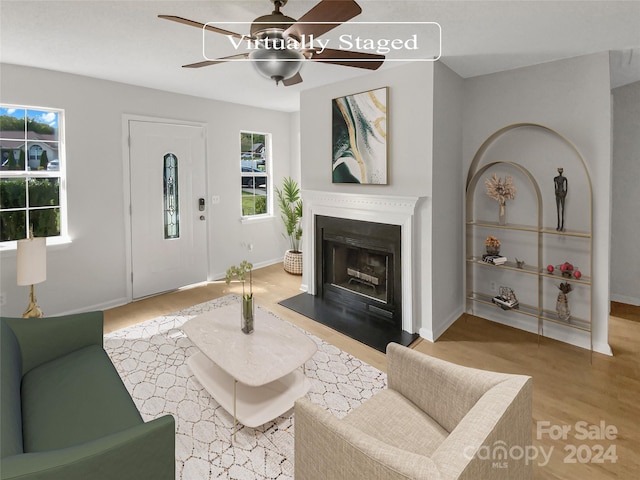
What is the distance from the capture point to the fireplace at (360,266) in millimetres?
3600

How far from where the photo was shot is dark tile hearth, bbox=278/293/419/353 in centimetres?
329

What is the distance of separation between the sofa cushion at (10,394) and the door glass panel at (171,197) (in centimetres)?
262

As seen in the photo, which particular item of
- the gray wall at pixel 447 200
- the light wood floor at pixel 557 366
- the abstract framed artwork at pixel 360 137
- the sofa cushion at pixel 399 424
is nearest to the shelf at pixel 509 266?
the gray wall at pixel 447 200

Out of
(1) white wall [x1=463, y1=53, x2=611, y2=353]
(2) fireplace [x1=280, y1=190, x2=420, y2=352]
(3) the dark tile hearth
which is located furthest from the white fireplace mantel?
(1) white wall [x1=463, y1=53, x2=611, y2=353]

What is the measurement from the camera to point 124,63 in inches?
130

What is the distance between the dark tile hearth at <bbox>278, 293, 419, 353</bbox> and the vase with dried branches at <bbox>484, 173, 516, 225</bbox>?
1438mm

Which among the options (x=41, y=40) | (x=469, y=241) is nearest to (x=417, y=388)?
(x=469, y=241)

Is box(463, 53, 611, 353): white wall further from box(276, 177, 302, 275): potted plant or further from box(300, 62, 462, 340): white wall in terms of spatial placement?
box(276, 177, 302, 275): potted plant

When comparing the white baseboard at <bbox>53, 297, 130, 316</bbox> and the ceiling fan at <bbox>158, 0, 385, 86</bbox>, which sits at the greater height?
the ceiling fan at <bbox>158, 0, 385, 86</bbox>

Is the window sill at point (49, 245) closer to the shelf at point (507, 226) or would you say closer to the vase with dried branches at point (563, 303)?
the shelf at point (507, 226)

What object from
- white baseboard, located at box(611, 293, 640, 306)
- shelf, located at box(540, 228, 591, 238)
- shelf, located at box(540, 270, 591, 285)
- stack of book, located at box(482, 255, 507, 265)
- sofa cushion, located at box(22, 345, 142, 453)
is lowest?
white baseboard, located at box(611, 293, 640, 306)

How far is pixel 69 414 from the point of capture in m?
1.66

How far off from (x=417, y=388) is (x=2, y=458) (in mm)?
1561

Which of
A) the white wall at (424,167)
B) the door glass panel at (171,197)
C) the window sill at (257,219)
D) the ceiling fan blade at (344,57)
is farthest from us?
the window sill at (257,219)
